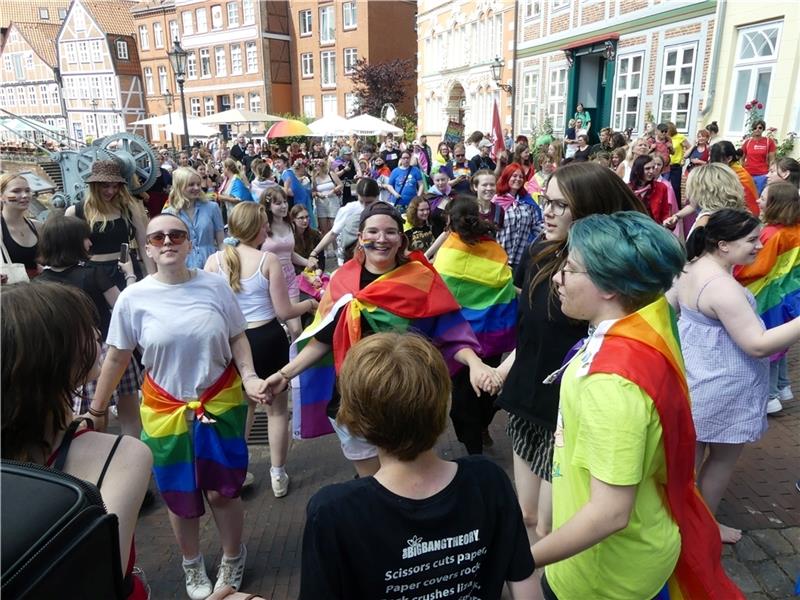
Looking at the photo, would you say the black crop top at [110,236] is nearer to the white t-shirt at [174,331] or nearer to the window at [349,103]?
the white t-shirt at [174,331]

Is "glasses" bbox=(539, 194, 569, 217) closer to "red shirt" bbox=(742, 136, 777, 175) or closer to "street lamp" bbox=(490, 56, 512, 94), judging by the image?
"red shirt" bbox=(742, 136, 777, 175)

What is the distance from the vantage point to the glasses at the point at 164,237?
110 inches

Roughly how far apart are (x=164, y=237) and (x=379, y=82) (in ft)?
125

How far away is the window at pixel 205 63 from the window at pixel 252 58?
4.49 meters

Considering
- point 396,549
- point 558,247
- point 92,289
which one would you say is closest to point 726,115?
point 558,247

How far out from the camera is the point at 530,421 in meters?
2.63

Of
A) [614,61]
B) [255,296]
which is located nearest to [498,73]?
[614,61]

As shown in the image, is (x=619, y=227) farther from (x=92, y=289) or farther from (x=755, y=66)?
(x=755, y=66)

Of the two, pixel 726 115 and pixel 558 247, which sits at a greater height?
pixel 726 115

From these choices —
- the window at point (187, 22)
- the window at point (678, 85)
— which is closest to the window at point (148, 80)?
the window at point (187, 22)

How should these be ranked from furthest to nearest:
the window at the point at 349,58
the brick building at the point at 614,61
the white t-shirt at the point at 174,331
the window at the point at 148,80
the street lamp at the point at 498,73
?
the window at the point at 148,80, the window at the point at 349,58, the street lamp at the point at 498,73, the brick building at the point at 614,61, the white t-shirt at the point at 174,331

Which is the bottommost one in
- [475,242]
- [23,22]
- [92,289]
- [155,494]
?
[155,494]

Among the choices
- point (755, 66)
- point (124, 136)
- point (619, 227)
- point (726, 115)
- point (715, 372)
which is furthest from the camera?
point (726, 115)

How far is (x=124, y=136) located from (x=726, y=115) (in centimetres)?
1264
